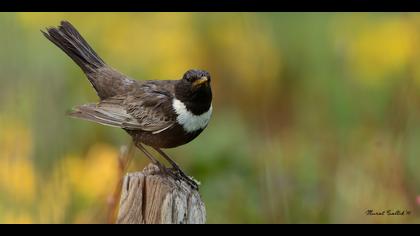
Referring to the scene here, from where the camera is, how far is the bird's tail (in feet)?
23.9

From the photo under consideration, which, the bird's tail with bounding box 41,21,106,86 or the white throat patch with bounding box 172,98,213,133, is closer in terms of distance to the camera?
the white throat patch with bounding box 172,98,213,133

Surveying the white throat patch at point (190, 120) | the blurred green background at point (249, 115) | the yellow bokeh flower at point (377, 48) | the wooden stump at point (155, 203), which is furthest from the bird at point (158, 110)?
the yellow bokeh flower at point (377, 48)

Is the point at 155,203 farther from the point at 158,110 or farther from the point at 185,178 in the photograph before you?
the point at 158,110

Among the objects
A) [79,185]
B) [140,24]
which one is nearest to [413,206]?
[79,185]

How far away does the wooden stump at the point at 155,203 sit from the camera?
512cm

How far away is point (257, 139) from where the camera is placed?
29.2 ft

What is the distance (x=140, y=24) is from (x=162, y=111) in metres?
3.45

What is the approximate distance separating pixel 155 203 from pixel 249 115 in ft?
14.1

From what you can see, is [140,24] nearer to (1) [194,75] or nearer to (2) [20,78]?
(2) [20,78]

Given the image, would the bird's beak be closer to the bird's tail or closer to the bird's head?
the bird's head

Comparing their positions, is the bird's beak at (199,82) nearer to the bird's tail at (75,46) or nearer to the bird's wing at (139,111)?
the bird's wing at (139,111)

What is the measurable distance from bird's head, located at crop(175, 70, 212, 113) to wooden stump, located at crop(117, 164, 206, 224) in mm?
1020
